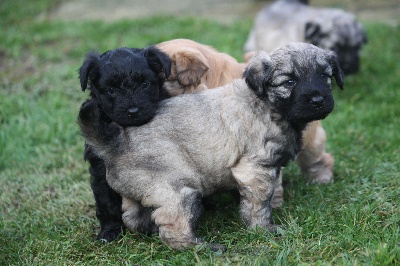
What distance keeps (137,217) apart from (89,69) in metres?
1.18

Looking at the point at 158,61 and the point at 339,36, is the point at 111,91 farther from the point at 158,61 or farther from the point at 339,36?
the point at 339,36

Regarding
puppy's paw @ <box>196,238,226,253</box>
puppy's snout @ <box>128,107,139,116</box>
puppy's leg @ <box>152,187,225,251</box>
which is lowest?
puppy's paw @ <box>196,238,226,253</box>

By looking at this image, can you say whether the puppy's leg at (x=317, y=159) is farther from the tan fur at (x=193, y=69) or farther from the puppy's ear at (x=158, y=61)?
the puppy's ear at (x=158, y=61)

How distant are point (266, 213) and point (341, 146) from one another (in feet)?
7.74

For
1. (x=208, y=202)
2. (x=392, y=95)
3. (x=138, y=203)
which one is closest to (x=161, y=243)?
(x=138, y=203)

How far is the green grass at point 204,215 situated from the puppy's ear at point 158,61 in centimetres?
128

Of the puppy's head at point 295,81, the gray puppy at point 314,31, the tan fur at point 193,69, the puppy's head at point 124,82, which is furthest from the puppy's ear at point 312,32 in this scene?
the puppy's head at point 124,82

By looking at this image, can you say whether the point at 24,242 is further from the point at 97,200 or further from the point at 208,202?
the point at 208,202

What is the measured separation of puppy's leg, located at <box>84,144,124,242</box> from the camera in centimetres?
427

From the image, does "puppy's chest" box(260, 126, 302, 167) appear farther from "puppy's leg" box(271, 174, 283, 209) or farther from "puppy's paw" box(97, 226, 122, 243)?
"puppy's paw" box(97, 226, 122, 243)

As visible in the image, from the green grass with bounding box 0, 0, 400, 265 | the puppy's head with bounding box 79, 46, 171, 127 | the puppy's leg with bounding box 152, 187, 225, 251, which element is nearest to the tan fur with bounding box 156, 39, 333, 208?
the green grass with bounding box 0, 0, 400, 265

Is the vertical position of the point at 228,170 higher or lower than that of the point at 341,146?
higher

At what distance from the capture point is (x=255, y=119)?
4.09 m

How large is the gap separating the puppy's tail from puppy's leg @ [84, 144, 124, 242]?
18cm
